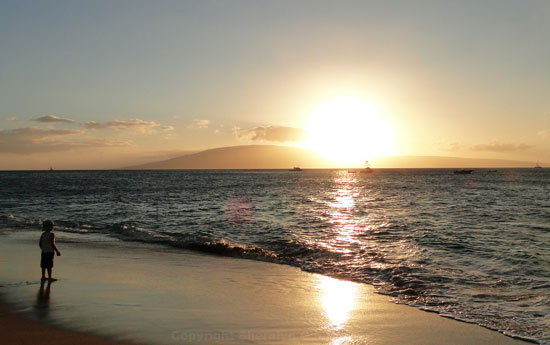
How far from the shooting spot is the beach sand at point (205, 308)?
7.17 meters

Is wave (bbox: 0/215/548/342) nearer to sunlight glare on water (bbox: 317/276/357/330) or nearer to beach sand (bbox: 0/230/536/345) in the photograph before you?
beach sand (bbox: 0/230/536/345)

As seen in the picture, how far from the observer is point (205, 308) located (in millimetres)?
8727

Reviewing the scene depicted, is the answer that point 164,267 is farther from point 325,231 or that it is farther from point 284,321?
point 325,231

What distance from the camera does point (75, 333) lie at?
701 centimetres

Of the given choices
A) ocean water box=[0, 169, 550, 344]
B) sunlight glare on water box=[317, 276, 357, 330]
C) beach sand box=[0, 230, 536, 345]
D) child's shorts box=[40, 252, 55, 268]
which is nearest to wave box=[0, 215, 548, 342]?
ocean water box=[0, 169, 550, 344]

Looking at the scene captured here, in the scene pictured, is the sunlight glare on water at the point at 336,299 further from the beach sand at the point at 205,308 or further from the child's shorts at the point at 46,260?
the child's shorts at the point at 46,260

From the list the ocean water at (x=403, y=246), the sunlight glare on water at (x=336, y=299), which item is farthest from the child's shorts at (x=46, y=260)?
Result: the sunlight glare on water at (x=336, y=299)

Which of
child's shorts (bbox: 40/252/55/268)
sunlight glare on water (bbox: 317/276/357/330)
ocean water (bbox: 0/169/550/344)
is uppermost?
child's shorts (bbox: 40/252/55/268)

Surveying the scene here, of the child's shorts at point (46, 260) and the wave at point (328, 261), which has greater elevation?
the child's shorts at point (46, 260)

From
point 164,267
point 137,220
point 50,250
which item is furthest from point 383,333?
point 137,220

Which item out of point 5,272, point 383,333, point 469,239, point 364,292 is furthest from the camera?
point 469,239

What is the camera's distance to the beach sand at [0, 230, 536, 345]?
7.17 m

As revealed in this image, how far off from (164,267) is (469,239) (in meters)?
14.9

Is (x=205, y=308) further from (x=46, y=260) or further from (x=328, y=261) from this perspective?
(x=328, y=261)
